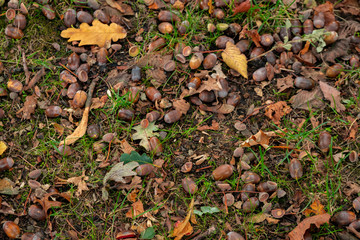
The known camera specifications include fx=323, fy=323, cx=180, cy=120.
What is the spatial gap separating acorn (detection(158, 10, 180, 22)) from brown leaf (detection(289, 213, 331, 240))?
8.11ft

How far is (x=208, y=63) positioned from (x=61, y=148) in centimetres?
173

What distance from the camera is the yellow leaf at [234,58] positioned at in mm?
3414

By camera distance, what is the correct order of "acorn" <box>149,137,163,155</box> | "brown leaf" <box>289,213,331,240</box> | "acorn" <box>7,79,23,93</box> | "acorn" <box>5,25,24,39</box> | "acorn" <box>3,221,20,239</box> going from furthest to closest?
"acorn" <box>5,25,24,39</box> → "acorn" <box>7,79,23,93</box> → "acorn" <box>149,137,163,155</box> → "acorn" <box>3,221,20,239</box> → "brown leaf" <box>289,213,331,240</box>

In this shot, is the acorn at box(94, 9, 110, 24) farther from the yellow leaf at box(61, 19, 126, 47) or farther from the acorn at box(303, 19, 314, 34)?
the acorn at box(303, 19, 314, 34)

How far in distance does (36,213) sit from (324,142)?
2784 mm

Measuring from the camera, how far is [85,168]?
314 centimetres

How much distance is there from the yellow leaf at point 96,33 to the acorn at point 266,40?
5.03 feet

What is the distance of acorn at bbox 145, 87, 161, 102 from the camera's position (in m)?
3.32

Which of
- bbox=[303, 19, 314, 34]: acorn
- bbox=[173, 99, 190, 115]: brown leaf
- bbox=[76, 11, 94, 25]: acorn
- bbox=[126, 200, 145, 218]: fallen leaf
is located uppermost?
bbox=[303, 19, 314, 34]: acorn

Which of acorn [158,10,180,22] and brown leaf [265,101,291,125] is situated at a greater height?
acorn [158,10,180,22]

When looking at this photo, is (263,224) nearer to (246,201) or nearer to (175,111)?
(246,201)

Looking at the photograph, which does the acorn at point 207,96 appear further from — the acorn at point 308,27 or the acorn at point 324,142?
the acorn at point 308,27

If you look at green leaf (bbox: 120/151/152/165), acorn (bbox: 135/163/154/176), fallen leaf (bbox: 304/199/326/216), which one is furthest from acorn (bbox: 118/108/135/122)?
fallen leaf (bbox: 304/199/326/216)

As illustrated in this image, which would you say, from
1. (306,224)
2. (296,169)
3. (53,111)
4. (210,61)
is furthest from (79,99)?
(306,224)
